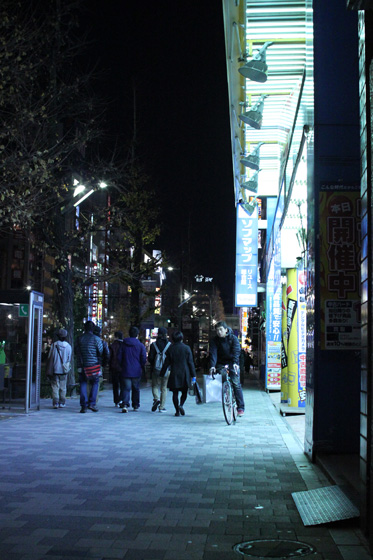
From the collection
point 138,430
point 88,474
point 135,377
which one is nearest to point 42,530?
point 88,474

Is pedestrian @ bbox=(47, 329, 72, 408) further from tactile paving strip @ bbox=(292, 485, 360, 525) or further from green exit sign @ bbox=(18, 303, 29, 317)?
tactile paving strip @ bbox=(292, 485, 360, 525)

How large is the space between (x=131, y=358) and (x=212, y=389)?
108 inches

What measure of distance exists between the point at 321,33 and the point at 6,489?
6.48 metres

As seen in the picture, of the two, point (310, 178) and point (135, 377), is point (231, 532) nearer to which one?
point (310, 178)

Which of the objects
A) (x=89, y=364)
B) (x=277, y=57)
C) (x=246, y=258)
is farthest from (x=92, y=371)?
(x=246, y=258)

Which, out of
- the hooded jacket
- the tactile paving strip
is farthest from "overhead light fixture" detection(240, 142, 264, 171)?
the tactile paving strip

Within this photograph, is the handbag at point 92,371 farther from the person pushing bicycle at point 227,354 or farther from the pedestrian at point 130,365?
the person pushing bicycle at point 227,354

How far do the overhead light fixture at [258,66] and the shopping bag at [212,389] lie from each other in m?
5.48

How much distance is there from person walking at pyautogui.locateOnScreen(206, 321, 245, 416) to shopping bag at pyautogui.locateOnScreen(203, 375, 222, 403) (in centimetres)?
22

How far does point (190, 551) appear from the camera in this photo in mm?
4336

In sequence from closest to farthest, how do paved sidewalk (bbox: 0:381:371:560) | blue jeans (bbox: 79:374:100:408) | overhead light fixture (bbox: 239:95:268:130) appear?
1. paved sidewalk (bbox: 0:381:371:560)
2. overhead light fixture (bbox: 239:95:268:130)
3. blue jeans (bbox: 79:374:100:408)

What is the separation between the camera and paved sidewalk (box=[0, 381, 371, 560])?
4477 millimetres

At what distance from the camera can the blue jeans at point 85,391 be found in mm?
13969

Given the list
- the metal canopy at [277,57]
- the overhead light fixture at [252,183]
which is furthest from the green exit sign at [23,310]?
the overhead light fixture at [252,183]
